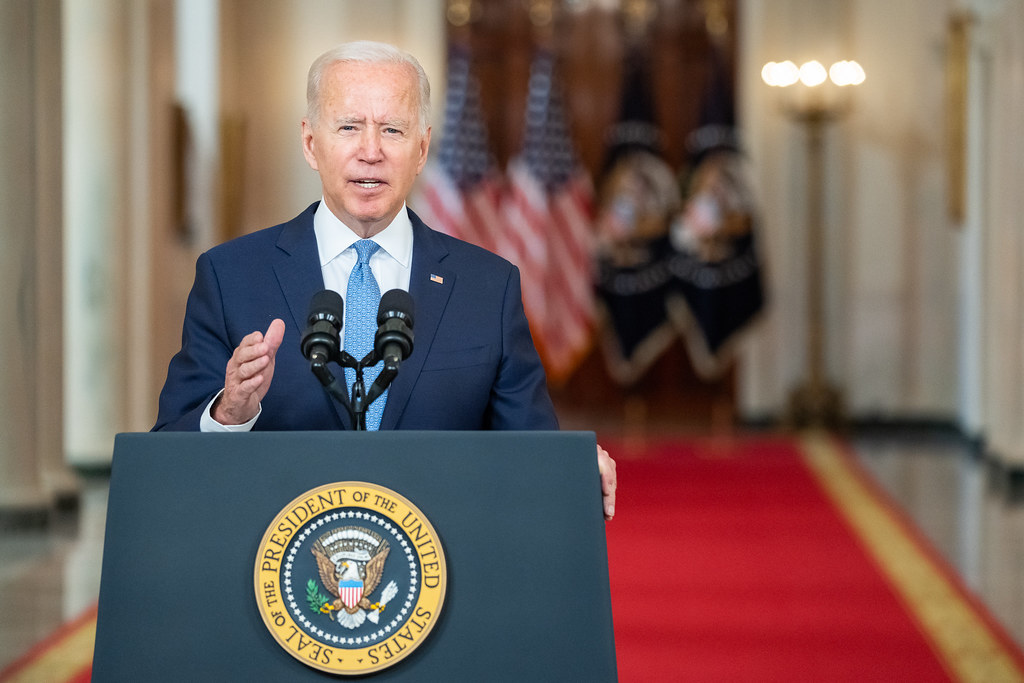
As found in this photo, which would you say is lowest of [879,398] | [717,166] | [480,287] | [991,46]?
[879,398]

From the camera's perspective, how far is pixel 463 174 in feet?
35.9

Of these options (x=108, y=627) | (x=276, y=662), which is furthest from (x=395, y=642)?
(x=108, y=627)

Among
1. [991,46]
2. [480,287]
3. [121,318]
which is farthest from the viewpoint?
[991,46]

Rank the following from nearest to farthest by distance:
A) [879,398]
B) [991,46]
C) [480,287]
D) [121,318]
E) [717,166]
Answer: [480,287] < [121,318] < [991,46] < [717,166] < [879,398]

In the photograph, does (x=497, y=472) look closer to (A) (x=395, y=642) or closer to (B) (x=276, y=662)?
(A) (x=395, y=642)

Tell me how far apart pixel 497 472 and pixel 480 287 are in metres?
0.59

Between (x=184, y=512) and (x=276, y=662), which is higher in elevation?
(x=184, y=512)

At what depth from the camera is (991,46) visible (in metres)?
10.0

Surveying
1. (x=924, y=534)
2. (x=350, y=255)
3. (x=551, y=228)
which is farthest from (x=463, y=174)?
(x=350, y=255)

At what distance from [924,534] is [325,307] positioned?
18.9 feet

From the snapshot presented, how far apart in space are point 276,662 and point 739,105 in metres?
11.1

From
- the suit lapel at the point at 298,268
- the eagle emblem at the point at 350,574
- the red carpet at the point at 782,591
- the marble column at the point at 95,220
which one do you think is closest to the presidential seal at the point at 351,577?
the eagle emblem at the point at 350,574

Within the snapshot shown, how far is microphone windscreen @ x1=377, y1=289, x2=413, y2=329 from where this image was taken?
165cm

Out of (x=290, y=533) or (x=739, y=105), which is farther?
(x=739, y=105)
